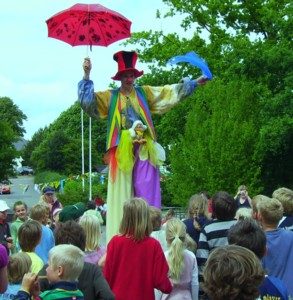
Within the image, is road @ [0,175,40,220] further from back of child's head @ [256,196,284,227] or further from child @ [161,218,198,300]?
back of child's head @ [256,196,284,227]

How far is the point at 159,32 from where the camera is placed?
3603cm

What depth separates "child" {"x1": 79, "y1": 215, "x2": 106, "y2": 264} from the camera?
237 inches

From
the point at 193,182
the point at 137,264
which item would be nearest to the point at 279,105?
the point at 193,182

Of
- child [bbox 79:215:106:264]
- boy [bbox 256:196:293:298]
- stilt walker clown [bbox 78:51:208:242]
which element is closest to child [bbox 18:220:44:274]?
child [bbox 79:215:106:264]

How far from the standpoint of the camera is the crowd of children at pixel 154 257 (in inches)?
137

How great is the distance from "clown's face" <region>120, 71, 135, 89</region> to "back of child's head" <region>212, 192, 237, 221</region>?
2155 millimetres

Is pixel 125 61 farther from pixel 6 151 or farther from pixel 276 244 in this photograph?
pixel 6 151

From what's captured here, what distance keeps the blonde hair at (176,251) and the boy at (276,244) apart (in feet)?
2.54

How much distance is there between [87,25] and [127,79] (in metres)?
0.86

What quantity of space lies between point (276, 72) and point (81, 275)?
2417cm

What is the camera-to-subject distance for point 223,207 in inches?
259

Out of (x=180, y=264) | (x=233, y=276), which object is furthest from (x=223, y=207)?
(x=233, y=276)

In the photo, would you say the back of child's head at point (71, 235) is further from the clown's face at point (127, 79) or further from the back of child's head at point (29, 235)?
the clown's face at point (127, 79)

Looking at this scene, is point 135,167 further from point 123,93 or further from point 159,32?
point 159,32
